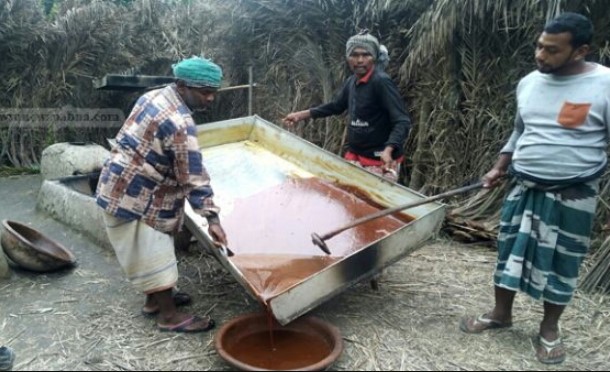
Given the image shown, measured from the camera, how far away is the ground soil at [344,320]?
304 centimetres

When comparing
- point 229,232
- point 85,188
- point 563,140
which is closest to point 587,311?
point 563,140

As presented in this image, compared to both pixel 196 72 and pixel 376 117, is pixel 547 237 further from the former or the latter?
pixel 196 72

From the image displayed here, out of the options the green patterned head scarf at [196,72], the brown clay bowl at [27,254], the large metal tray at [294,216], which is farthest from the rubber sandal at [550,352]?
the brown clay bowl at [27,254]

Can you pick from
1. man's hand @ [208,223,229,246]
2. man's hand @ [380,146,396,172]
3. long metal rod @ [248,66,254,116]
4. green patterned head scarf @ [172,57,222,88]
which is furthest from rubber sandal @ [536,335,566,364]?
long metal rod @ [248,66,254,116]

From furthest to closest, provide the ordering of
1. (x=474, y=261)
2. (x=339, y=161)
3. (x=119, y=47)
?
(x=119, y=47)
(x=474, y=261)
(x=339, y=161)

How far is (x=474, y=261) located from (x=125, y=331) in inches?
108

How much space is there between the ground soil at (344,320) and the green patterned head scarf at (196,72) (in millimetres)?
1496

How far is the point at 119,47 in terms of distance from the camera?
8289 mm

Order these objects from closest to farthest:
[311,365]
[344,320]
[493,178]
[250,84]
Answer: [311,365] → [493,178] → [344,320] → [250,84]

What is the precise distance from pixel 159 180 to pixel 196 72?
631mm

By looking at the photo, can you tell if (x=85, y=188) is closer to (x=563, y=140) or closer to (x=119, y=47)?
(x=119, y=47)

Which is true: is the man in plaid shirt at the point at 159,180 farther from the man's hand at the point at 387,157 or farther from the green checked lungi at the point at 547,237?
the green checked lungi at the point at 547,237

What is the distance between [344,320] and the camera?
347 centimetres

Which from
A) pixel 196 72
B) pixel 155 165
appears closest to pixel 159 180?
pixel 155 165
